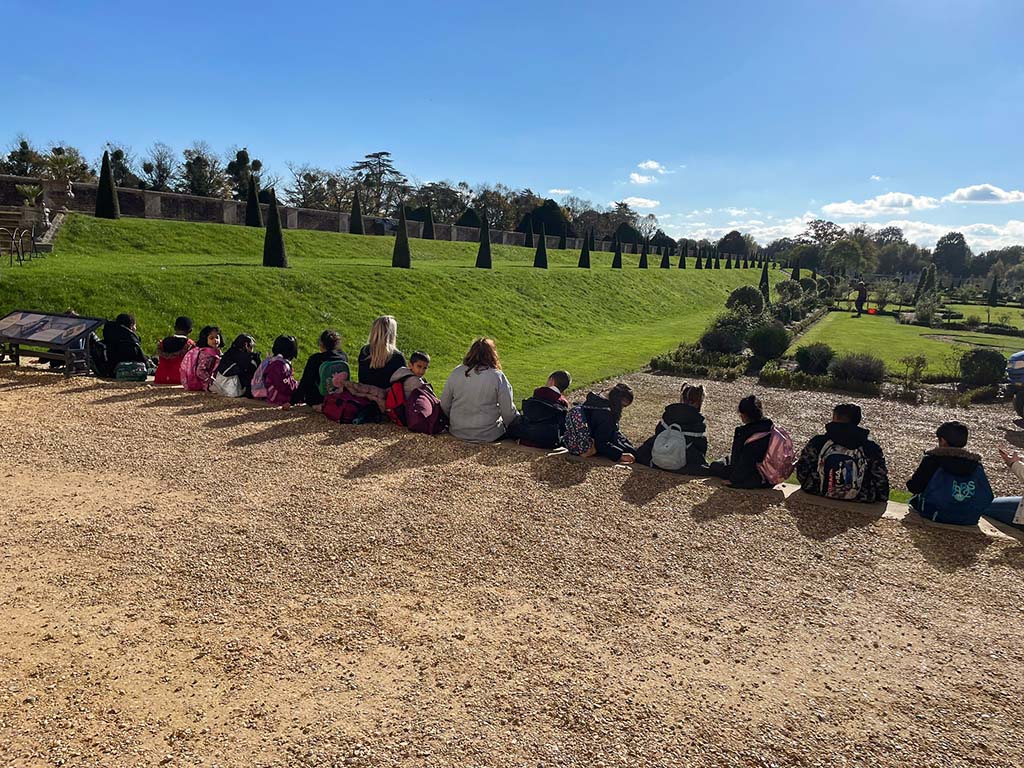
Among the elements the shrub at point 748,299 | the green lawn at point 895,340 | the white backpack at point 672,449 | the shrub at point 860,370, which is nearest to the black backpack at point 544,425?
the white backpack at point 672,449

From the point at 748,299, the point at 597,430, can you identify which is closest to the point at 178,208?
the point at 748,299

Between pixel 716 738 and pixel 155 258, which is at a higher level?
pixel 155 258

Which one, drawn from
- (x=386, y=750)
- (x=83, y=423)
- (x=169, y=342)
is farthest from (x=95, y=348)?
(x=386, y=750)

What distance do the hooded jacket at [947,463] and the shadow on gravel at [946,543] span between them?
34cm

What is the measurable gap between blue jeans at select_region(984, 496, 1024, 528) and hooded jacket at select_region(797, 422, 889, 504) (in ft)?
2.86

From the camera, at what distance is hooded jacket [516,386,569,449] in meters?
7.55

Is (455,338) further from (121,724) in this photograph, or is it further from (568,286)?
(121,724)

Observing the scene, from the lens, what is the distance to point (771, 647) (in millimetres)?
3969

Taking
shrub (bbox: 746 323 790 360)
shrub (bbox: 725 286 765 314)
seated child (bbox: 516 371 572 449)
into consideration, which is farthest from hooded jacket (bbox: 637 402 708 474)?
shrub (bbox: 725 286 765 314)

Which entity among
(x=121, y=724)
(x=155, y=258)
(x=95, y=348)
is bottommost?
(x=121, y=724)

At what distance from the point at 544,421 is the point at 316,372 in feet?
11.1

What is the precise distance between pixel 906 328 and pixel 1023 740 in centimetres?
3521

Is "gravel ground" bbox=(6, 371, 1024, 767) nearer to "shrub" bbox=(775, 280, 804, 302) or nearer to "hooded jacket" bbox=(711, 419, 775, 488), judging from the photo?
"hooded jacket" bbox=(711, 419, 775, 488)

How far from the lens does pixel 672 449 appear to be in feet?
22.8
